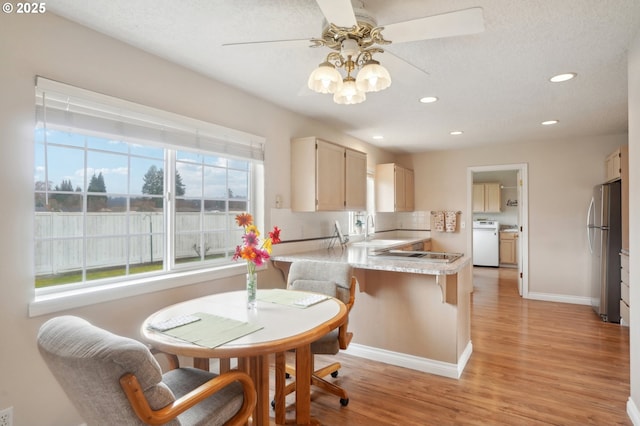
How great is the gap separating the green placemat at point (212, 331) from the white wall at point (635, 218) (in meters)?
2.15

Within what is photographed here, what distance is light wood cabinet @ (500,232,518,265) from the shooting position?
7.62 metres

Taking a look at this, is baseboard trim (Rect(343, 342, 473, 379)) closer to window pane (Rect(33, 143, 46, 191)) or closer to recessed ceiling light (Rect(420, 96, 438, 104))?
recessed ceiling light (Rect(420, 96, 438, 104))

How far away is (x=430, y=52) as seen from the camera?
2.22m

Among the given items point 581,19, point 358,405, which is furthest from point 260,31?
point 358,405

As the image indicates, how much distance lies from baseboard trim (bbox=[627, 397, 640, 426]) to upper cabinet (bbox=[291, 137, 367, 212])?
258cm

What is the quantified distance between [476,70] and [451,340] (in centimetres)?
202

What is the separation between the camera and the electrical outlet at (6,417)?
1571mm

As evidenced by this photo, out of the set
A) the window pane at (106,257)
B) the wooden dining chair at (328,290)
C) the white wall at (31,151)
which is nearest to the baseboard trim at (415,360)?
the wooden dining chair at (328,290)

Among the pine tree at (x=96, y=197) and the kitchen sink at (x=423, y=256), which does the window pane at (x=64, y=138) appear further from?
the kitchen sink at (x=423, y=256)

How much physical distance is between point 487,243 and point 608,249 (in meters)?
3.89

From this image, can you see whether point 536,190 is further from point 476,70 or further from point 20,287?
point 20,287

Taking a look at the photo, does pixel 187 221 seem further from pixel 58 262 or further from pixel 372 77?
pixel 372 77

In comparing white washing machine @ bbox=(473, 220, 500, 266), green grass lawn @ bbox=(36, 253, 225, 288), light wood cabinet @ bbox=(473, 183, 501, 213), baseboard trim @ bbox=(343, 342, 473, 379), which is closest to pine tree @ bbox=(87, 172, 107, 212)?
green grass lawn @ bbox=(36, 253, 225, 288)

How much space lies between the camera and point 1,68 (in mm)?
1591
